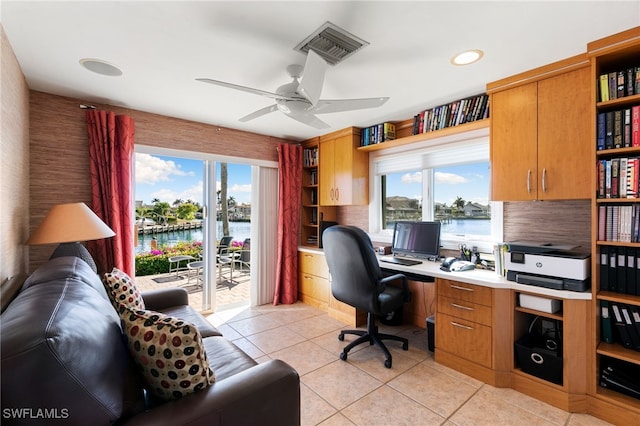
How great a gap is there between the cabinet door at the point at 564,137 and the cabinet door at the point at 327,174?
2300 mm

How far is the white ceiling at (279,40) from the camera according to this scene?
4.91ft

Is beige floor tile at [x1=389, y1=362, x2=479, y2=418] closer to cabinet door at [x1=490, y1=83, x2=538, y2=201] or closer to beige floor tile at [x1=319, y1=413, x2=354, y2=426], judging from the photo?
beige floor tile at [x1=319, y1=413, x2=354, y2=426]

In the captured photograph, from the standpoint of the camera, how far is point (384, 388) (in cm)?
214

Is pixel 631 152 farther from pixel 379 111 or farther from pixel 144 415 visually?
pixel 144 415

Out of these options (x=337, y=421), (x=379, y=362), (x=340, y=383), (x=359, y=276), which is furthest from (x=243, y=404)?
(x=379, y=362)

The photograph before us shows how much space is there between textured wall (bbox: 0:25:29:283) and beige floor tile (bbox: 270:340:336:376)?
2011mm

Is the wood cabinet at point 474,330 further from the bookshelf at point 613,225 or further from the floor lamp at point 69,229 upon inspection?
the floor lamp at point 69,229

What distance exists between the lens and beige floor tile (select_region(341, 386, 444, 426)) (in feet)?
5.91

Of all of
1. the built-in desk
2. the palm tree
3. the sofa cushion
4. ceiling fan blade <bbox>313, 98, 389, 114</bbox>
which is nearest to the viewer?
the sofa cushion

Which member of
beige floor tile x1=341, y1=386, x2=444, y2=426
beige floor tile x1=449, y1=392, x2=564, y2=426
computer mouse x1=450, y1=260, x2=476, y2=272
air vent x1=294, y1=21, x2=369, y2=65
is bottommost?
beige floor tile x1=341, y1=386, x2=444, y2=426

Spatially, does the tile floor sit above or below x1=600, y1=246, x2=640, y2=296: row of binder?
below

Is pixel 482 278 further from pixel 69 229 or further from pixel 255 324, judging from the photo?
pixel 69 229

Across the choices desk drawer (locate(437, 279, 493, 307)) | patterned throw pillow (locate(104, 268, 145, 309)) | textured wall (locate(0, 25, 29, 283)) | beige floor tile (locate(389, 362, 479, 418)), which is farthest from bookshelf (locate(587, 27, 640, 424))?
textured wall (locate(0, 25, 29, 283))

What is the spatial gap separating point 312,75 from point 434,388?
232cm
